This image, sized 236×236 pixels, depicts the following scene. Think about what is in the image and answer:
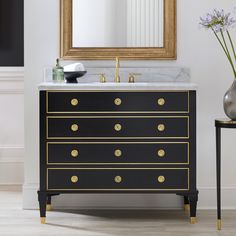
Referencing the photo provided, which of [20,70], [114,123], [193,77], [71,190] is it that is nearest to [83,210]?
[71,190]

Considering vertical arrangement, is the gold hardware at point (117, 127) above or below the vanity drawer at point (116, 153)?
above

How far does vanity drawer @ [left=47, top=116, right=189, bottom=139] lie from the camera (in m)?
4.16

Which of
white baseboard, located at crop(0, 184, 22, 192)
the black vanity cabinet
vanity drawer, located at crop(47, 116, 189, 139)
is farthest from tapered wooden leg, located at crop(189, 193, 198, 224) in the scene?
white baseboard, located at crop(0, 184, 22, 192)

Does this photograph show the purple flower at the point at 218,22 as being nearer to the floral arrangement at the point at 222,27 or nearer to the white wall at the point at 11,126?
the floral arrangement at the point at 222,27

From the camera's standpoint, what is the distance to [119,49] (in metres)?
4.58

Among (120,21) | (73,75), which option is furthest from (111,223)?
(120,21)

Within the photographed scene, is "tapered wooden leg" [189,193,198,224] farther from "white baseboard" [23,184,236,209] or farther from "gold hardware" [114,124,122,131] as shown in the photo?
"gold hardware" [114,124,122,131]

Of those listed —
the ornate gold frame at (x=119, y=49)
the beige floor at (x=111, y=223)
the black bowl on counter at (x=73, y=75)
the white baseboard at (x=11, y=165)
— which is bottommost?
the beige floor at (x=111, y=223)

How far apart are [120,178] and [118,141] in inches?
8.8

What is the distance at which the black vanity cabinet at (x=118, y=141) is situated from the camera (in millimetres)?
4156

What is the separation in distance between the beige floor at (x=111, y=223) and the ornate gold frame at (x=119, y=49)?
3.34 feet

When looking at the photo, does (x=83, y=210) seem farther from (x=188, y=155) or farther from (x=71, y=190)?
(x=188, y=155)

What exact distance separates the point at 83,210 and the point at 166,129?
88 cm

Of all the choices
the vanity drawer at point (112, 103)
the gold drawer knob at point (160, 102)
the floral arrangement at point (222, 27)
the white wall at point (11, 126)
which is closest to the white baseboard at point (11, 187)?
the white wall at point (11, 126)
